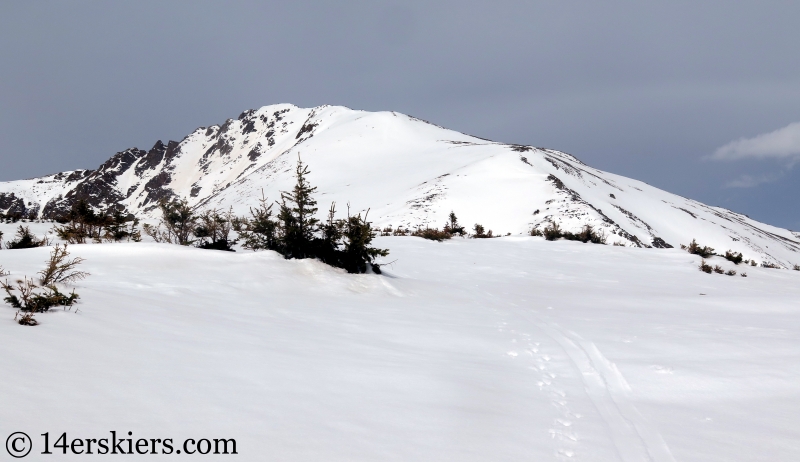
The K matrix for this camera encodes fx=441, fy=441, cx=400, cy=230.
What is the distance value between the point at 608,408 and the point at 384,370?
6.77ft

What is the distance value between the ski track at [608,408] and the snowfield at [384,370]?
2cm

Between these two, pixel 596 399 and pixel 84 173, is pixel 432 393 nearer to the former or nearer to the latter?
pixel 596 399

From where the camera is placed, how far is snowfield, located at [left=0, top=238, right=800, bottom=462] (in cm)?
277

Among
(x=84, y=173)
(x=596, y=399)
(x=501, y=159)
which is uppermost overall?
(x=84, y=173)

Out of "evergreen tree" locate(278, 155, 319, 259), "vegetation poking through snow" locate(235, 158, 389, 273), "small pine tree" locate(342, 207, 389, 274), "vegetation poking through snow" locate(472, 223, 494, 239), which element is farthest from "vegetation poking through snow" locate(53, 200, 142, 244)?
"vegetation poking through snow" locate(472, 223, 494, 239)

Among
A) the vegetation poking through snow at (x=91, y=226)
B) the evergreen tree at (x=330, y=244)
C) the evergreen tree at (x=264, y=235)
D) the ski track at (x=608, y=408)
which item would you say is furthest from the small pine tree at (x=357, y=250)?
the vegetation poking through snow at (x=91, y=226)

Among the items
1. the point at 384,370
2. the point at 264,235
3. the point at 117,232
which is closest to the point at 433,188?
the point at 117,232

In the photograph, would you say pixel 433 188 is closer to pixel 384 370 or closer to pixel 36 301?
pixel 384 370

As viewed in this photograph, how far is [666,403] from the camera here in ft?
13.0

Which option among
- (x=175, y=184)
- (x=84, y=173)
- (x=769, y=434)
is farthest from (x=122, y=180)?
(x=769, y=434)

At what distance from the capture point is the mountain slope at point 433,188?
116 feet

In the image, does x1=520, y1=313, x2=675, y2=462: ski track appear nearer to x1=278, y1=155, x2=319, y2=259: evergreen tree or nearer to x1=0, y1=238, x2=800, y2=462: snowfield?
x1=0, y1=238, x2=800, y2=462: snowfield

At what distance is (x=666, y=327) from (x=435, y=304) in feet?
13.1

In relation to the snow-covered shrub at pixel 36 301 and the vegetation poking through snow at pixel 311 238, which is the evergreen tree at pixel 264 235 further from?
the snow-covered shrub at pixel 36 301
